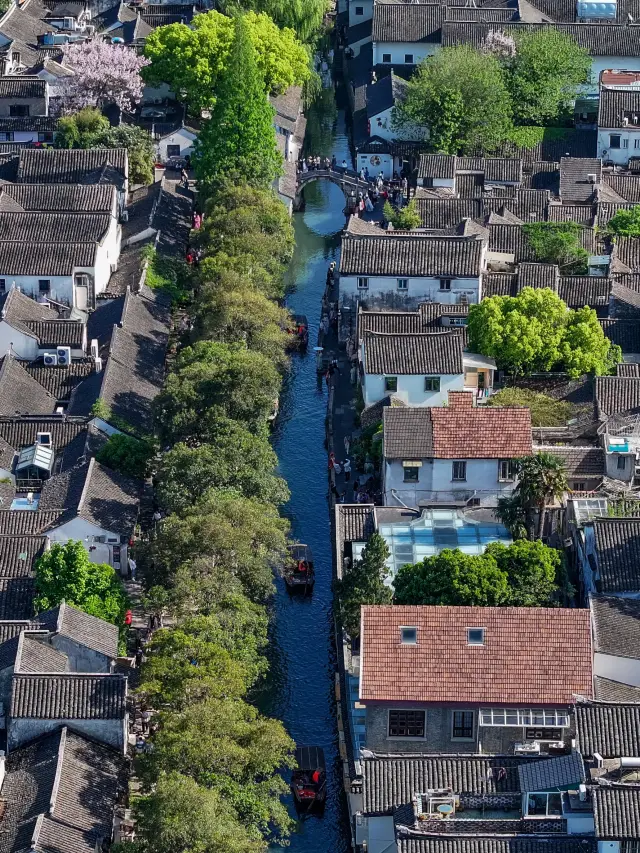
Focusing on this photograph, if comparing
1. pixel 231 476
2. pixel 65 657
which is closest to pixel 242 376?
pixel 231 476

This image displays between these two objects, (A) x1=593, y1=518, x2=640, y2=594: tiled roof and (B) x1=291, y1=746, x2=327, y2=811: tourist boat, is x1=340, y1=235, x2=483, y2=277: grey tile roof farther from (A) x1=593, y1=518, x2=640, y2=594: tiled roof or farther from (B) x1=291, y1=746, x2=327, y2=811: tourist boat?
(B) x1=291, y1=746, x2=327, y2=811: tourist boat

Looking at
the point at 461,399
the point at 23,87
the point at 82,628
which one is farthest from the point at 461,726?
the point at 23,87

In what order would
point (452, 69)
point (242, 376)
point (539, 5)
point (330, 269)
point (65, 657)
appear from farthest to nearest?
point (539, 5) < point (452, 69) < point (330, 269) < point (242, 376) < point (65, 657)

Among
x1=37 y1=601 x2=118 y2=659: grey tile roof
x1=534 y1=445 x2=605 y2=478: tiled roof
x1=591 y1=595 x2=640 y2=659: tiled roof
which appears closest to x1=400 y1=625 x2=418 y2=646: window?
x1=591 y1=595 x2=640 y2=659: tiled roof

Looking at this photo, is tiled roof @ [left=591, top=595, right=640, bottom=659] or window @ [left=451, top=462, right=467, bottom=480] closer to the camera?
tiled roof @ [left=591, top=595, right=640, bottom=659]

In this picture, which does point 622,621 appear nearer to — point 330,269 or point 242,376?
point 242,376

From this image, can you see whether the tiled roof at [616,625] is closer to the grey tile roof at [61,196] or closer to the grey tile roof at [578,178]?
the grey tile roof at [578,178]
